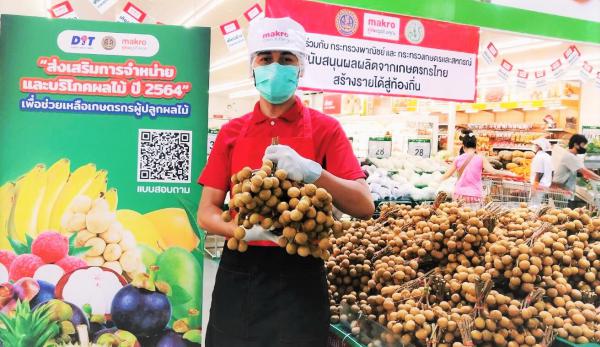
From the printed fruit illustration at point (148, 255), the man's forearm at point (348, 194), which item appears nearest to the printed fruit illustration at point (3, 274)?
the printed fruit illustration at point (148, 255)

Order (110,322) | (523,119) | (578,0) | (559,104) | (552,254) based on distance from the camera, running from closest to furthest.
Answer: (552,254) < (110,322) < (578,0) < (559,104) < (523,119)

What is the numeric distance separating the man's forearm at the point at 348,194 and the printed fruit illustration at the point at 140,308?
1.06 meters

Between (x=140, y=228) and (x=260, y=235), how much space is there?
916mm

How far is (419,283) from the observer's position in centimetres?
218

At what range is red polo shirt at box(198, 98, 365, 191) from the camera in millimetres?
1814

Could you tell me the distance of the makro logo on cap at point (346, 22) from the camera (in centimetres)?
510

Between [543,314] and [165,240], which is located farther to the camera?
[165,240]

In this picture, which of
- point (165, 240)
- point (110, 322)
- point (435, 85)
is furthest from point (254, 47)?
point (435, 85)

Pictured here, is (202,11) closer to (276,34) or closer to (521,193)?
(521,193)

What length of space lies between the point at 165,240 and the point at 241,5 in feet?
24.6

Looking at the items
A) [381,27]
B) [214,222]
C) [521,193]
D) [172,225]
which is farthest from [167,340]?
[521,193]

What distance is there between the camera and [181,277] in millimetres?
2365

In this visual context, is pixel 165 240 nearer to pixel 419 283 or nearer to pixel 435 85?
pixel 419 283

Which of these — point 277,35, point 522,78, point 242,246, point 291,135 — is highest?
point 522,78
